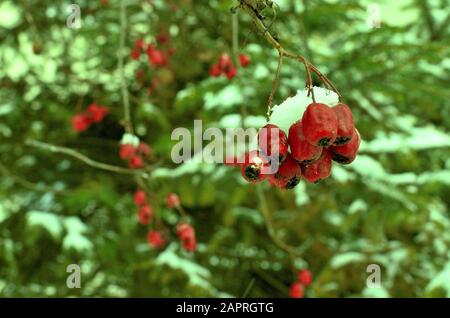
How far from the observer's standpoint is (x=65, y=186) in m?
4.39

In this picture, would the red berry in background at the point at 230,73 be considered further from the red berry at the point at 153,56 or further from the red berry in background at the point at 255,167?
the red berry in background at the point at 255,167

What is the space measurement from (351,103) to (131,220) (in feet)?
5.78

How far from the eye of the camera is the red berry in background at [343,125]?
1.34 metres

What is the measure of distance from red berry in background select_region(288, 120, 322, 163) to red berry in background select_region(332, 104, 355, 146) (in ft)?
0.19

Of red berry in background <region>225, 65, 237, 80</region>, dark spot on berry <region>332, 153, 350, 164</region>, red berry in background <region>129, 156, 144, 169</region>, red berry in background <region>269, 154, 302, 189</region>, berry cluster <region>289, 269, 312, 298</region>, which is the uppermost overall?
red berry in background <region>225, 65, 237, 80</region>

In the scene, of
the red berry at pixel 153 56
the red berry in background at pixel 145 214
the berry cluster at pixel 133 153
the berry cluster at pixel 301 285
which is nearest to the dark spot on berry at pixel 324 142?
the berry cluster at pixel 133 153

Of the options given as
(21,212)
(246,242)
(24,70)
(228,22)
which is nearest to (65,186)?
(21,212)

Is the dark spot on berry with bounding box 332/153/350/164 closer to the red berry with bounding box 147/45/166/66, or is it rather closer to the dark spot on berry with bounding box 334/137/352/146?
the dark spot on berry with bounding box 334/137/352/146

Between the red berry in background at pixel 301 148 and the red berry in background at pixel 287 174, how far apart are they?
0.12 ft

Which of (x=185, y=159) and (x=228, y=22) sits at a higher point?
(x=228, y=22)

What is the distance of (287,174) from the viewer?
139 centimetres

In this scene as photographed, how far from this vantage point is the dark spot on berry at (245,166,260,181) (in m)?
1.41

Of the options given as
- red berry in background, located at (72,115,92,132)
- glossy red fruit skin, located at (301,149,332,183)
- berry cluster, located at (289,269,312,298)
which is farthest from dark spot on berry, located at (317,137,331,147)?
red berry in background, located at (72,115,92,132)
